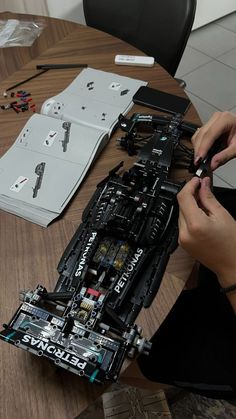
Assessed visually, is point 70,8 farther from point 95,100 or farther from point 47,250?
point 47,250

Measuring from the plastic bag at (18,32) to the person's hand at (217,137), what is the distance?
91 cm

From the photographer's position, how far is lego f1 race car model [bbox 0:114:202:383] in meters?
0.62

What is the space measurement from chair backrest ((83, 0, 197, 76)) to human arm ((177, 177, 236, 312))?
94 centimetres

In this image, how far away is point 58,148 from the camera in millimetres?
1036

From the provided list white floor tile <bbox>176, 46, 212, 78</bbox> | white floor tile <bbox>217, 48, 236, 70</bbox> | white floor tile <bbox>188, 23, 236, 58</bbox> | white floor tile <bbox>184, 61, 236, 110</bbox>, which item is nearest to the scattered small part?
white floor tile <bbox>184, 61, 236, 110</bbox>

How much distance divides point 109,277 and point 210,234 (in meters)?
0.23

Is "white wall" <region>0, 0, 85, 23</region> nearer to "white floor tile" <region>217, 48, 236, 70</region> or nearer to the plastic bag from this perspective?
the plastic bag

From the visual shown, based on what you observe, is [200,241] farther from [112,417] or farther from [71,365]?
[112,417]

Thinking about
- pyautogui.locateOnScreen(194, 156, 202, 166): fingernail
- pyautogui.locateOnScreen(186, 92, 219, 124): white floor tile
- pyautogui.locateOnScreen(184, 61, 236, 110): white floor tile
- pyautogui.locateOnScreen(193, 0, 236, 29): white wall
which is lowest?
pyautogui.locateOnScreen(186, 92, 219, 124): white floor tile

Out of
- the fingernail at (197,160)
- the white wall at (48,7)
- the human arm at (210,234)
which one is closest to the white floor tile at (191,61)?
the white wall at (48,7)

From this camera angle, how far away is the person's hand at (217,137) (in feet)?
2.98

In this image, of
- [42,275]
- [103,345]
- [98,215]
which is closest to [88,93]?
[98,215]

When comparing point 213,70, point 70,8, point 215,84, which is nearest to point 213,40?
point 213,70

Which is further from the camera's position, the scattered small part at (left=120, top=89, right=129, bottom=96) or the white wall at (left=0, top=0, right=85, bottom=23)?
the white wall at (left=0, top=0, right=85, bottom=23)
